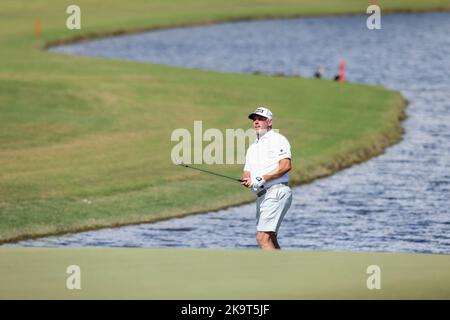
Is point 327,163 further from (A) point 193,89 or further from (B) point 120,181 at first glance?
(A) point 193,89

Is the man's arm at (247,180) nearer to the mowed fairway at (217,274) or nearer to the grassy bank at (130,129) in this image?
the mowed fairway at (217,274)

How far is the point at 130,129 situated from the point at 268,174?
82.6 ft

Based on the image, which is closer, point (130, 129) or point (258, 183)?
point (258, 183)

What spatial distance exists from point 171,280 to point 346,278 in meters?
2.42

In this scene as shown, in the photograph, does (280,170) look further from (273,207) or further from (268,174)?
(273,207)

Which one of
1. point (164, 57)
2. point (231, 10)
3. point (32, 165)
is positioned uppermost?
point (231, 10)

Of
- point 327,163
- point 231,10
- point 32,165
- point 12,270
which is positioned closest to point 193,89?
point 327,163

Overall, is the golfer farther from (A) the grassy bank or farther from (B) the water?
(A) the grassy bank

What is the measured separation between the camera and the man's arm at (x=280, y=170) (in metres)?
20.5

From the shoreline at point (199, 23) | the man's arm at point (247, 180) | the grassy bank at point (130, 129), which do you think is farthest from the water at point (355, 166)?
the man's arm at point (247, 180)

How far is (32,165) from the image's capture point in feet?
125

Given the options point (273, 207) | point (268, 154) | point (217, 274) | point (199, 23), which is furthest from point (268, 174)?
point (199, 23)

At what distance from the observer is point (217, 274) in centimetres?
1858
